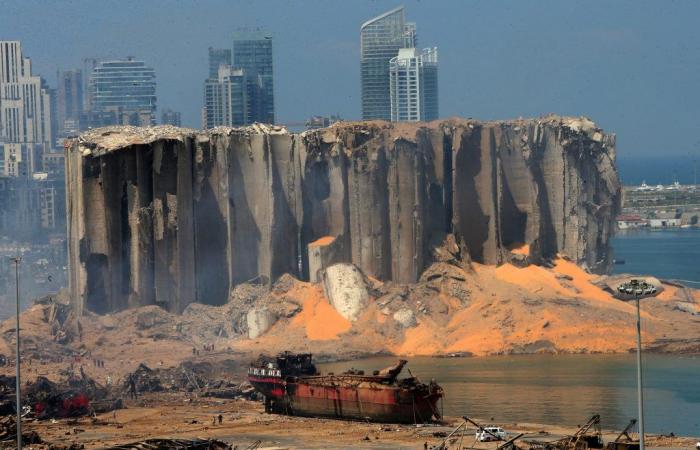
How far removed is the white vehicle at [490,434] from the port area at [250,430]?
0.36 metres

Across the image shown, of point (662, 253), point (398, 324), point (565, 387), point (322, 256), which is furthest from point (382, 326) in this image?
point (662, 253)

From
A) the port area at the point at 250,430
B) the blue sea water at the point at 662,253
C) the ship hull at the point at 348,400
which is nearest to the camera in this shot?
the port area at the point at 250,430

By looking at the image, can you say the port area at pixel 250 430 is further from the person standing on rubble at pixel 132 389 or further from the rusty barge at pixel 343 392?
the person standing on rubble at pixel 132 389

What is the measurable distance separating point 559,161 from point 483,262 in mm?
7124

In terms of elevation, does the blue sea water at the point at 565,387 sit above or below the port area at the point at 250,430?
above

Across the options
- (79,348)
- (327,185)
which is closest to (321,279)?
(327,185)

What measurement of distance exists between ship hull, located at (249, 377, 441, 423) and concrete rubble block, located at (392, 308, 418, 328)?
1484cm

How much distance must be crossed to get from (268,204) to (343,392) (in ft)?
82.1

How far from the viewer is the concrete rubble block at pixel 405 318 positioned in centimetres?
9194

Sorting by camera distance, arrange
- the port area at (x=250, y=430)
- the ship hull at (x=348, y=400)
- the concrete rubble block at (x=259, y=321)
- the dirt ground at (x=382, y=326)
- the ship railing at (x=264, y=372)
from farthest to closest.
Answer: the concrete rubble block at (x=259, y=321) < the dirt ground at (x=382, y=326) < the ship railing at (x=264, y=372) < the ship hull at (x=348, y=400) < the port area at (x=250, y=430)

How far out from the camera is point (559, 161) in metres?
100

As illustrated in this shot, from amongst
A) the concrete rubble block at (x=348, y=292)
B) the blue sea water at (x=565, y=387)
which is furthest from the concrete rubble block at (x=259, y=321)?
the blue sea water at (x=565, y=387)

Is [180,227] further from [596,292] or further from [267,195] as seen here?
[596,292]

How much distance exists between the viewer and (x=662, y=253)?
150m
